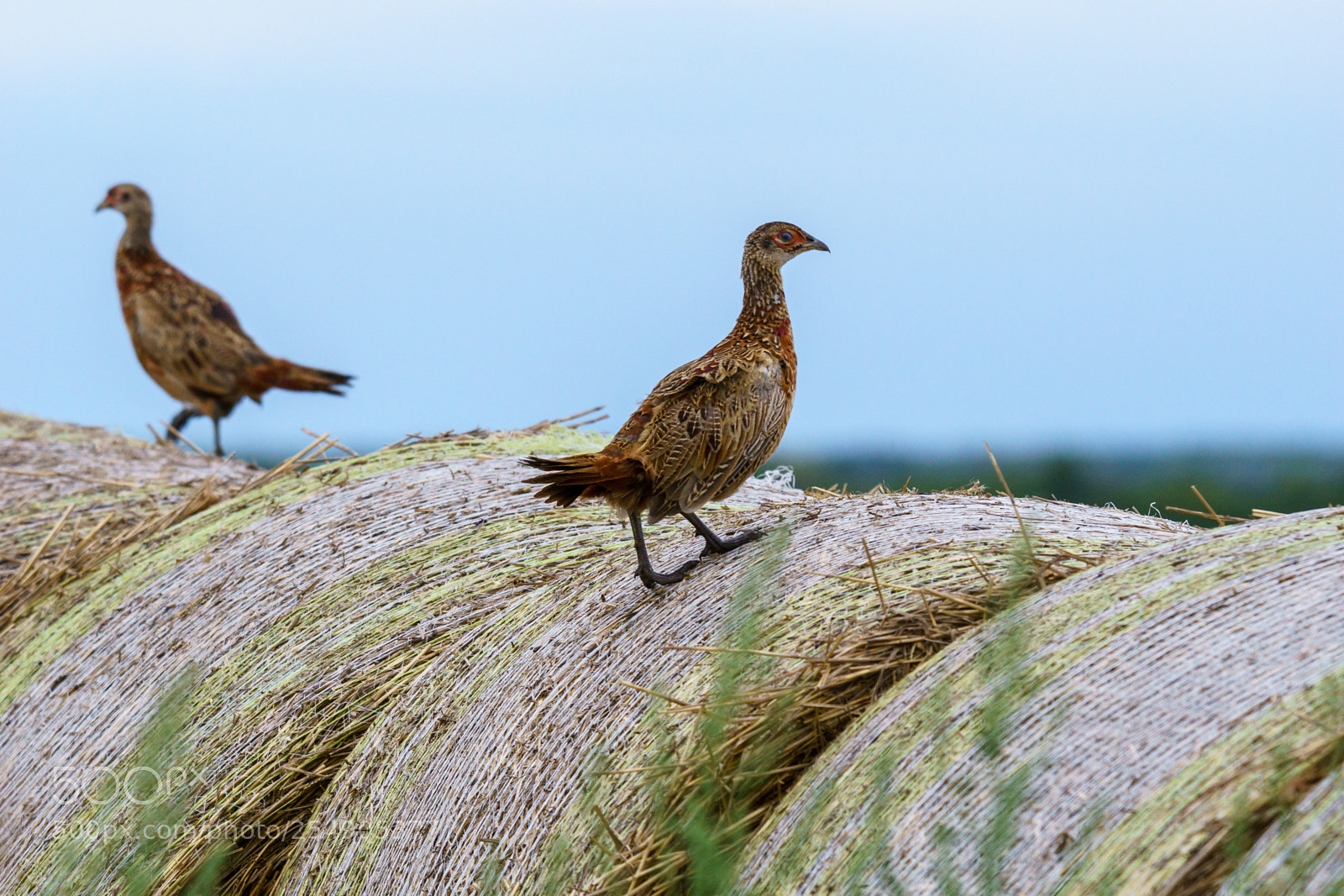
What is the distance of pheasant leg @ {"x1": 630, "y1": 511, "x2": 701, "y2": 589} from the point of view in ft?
12.2

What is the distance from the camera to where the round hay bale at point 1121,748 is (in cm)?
205

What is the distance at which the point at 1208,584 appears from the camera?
8.58 feet

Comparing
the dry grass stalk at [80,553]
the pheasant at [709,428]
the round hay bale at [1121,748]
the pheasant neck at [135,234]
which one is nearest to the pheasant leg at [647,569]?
the pheasant at [709,428]

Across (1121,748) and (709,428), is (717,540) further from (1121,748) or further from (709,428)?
(1121,748)

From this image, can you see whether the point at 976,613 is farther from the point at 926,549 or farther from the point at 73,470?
the point at 73,470

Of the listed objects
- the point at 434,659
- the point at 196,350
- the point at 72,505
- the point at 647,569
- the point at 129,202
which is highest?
the point at 129,202

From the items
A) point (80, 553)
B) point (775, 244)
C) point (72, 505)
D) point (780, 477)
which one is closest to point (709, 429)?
point (775, 244)

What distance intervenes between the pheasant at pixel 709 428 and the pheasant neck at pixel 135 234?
24.9 ft

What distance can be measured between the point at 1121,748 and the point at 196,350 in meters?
8.44

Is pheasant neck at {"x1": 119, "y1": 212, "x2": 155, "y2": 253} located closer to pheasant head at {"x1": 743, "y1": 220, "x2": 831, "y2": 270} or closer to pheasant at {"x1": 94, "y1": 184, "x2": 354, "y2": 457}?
pheasant at {"x1": 94, "y1": 184, "x2": 354, "y2": 457}

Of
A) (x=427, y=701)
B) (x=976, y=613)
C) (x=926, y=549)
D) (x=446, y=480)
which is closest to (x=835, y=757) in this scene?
(x=976, y=613)

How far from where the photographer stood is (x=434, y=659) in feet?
14.1

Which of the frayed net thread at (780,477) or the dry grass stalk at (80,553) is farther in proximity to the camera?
the dry grass stalk at (80,553)

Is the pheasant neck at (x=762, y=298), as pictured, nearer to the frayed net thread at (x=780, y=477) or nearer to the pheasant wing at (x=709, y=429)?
the pheasant wing at (x=709, y=429)
